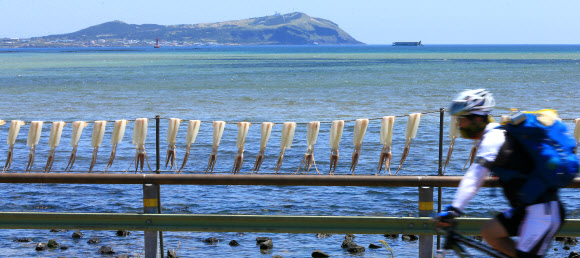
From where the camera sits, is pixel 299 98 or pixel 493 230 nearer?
pixel 493 230

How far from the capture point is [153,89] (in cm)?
6550

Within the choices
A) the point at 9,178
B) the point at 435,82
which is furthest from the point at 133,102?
the point at 9,178

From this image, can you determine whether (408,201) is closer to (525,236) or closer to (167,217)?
(167,217)

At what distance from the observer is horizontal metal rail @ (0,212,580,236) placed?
6.01 m

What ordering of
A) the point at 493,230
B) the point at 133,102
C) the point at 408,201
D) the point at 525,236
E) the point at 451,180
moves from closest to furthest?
the point at 525,236
the point at 493,230
the point at 451,180
the point at 408,201
the point at 133,102

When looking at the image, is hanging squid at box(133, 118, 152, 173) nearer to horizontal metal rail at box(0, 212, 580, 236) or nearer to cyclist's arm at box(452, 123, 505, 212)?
horizontal metal rail at box(0, 212, 580, 236)

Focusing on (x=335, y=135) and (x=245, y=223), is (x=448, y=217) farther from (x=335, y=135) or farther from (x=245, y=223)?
(x=335, y=135)

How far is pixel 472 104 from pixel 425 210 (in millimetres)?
1946

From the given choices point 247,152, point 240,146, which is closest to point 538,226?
point 240,146

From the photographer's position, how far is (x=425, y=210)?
6.24 meters

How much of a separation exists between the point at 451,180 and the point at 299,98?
47.6 metres

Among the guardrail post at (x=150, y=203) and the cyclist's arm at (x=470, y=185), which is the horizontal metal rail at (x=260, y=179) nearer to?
the guardrail post at (x=150, y=203)

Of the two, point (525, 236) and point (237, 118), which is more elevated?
point (525, 236)

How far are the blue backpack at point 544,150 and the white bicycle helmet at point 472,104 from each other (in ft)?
0.67
